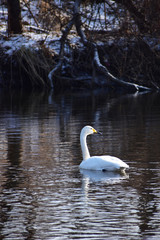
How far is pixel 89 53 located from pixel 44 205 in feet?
69.6

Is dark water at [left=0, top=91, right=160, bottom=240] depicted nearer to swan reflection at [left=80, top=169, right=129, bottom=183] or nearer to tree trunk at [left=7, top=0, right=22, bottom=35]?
swan reflection at [left=80, top=169, right=129, bottom=183]

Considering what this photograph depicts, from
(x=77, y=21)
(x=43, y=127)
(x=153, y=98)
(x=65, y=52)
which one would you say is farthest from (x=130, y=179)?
(x=65, y=52)

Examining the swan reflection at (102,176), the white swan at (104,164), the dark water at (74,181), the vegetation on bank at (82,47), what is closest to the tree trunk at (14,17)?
the vegetation on bank at (82,47)

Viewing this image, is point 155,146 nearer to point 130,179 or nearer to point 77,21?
point 130,179

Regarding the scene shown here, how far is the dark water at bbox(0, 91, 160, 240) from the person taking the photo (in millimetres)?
6977

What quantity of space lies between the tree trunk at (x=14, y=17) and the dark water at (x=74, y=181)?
13807mm

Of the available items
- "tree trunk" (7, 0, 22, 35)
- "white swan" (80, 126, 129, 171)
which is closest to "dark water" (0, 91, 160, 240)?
"white swan" (80, 126, 129, 171)

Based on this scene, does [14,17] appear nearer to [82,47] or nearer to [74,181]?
[82,47]

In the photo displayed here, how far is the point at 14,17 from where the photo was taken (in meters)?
31.9

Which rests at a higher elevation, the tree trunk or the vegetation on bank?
the tree trunk

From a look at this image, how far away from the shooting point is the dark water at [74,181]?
6.98 meters

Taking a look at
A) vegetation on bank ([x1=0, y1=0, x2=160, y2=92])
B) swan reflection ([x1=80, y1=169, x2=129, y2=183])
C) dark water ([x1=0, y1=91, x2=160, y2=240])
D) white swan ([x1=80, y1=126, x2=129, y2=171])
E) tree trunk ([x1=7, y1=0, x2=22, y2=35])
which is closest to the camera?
dark water ([x1=0, y1=91, x2=160, y2=240])

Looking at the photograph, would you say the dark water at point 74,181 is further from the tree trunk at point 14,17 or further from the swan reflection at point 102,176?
the tree trunk at point 14,17

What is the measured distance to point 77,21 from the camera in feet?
90.0
